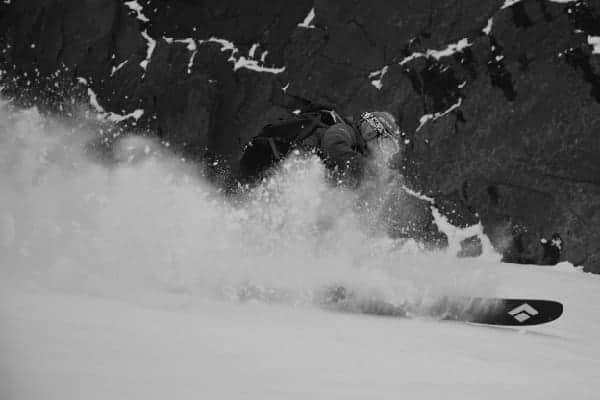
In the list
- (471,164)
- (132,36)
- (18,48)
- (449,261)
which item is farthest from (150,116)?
(449,261)

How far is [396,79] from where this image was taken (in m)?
11.4

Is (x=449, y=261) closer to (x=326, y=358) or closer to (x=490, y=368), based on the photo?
(x=490, y=368)

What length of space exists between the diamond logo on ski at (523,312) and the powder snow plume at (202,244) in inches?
14.8

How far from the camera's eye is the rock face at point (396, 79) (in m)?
9.68

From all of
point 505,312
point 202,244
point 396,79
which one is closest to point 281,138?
point 202,244

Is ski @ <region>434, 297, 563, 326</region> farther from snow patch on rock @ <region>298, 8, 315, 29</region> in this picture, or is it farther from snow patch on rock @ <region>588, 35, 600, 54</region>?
snow patch on rock @ <region>298, 8, 315, 29</region>

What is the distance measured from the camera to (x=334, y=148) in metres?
4.20

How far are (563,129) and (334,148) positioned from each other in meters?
7.30

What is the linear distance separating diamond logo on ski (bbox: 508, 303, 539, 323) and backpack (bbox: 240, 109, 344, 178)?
6.86ft

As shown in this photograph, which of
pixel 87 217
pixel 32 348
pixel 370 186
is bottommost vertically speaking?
pixel 32 348

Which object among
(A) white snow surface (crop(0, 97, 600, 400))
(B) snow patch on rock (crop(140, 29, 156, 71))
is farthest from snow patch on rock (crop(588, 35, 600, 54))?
(B) snow patch on rock (crop(140, 29, 156, 71))

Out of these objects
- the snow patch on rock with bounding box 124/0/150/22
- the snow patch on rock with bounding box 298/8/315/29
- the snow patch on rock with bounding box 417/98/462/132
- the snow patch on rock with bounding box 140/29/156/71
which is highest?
the snow patch on rock with bounding box 124/0/150/22

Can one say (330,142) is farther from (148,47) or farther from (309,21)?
(148,47)

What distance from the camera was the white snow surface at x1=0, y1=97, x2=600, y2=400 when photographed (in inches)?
Answer: 55.3
